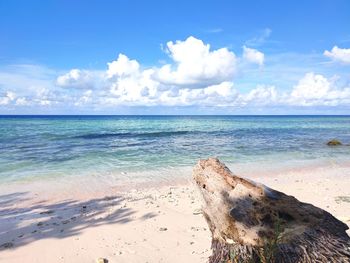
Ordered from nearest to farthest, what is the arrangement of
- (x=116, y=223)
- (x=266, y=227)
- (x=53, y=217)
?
(x=266, y=227)
(x=116, y=223)
(x=53, y=217)

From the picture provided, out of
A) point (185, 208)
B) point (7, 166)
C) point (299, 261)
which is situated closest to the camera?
point (299, 261)

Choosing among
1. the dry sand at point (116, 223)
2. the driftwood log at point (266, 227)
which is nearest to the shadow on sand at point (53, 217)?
the dry sand at point (116, 223)

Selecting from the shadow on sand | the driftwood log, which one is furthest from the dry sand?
the driftwood log

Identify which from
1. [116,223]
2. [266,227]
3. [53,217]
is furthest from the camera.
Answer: [53,217]

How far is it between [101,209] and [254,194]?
6.01 meters

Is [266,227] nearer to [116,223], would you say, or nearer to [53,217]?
[116,223]

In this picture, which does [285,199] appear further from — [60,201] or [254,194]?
[60,201]

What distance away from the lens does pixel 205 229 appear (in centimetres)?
753

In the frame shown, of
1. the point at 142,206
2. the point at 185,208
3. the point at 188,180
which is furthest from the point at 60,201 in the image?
the point at 188,180

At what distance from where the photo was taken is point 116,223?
8.24 meters

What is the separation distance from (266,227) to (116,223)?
4.76 metres

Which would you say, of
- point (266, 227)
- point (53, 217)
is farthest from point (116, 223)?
point (266, 227)

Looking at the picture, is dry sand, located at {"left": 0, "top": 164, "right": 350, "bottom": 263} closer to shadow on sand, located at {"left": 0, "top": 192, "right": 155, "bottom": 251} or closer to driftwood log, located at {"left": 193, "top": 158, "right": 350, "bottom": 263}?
shadow on sand, located at {"left": 0, "top": 192, "right": 155, "bottom": 251}

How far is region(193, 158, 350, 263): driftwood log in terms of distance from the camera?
4083mm
